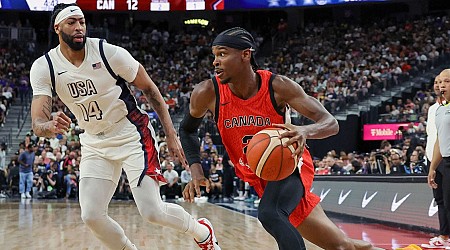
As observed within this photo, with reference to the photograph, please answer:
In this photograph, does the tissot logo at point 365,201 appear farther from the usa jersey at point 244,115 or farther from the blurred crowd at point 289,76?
the usa jersey at point 244,115

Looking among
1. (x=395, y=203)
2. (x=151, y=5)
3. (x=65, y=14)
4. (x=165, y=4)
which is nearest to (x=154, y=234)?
(x=395, y=203)

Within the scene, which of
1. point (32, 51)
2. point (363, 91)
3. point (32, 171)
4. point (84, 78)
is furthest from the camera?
point (32, 51)

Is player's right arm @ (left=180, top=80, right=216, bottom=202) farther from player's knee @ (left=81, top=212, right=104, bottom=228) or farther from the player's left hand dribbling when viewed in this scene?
player's knee @ (left=81, top=212, right=104, bottom=228)

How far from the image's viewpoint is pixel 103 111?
5.18 meters

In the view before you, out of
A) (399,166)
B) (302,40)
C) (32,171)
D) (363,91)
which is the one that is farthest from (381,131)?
(302,40)

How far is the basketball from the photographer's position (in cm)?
386

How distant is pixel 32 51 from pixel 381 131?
58.3 ft

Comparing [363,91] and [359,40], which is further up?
[359,40]

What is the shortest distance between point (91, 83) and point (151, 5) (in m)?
26.0

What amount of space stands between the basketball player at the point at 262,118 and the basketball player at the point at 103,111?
2.28 feet

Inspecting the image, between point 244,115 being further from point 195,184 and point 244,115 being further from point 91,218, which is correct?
point 91,218

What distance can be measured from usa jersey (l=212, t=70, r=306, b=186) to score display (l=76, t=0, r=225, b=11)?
2606 centimetres

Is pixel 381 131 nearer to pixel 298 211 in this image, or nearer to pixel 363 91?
pixel 363 91

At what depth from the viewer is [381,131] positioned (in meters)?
20.3
